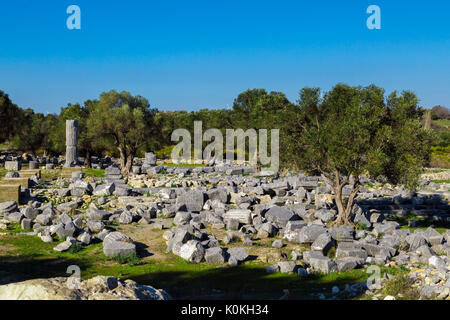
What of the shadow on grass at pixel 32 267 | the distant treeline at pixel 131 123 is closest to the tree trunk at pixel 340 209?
the distant treeline at pixel 131 123

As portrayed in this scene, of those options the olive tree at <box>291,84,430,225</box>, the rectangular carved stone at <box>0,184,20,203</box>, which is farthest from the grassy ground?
the rectangular carved stone at <box>0,184,20,203</box>

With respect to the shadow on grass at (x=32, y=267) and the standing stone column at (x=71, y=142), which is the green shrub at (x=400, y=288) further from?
the standing stone column at (x=71, y=142)

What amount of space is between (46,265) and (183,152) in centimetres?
5281

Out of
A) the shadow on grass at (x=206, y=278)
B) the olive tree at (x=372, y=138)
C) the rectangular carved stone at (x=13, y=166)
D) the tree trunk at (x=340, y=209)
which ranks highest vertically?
the olive tree at (x=372, y=138)

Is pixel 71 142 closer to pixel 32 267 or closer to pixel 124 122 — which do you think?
pixel 124 122

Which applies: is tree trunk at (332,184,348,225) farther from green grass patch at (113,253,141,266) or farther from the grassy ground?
green grass patch at (113,253,141,266)

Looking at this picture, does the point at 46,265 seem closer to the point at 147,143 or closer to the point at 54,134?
the point at 147,143

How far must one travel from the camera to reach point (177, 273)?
40.2ft

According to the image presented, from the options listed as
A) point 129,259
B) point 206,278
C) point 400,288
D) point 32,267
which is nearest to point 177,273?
point 206,278

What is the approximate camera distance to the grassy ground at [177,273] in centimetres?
1081

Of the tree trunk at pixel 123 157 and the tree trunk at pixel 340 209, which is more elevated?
the tree trunk at pixel 123 157

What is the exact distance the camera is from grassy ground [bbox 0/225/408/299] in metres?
10.8

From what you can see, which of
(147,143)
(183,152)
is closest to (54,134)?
(147,143)
